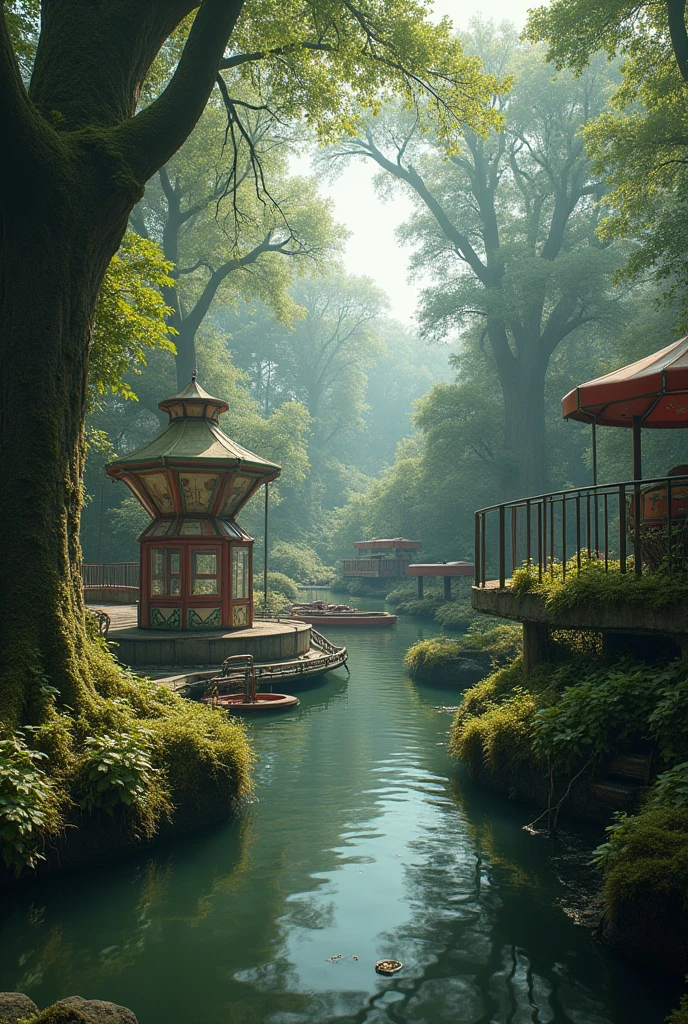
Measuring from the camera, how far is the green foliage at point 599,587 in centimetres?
826

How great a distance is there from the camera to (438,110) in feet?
49.3

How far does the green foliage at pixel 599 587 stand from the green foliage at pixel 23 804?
5539mm

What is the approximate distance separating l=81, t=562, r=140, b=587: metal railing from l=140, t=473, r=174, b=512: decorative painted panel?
15.3 metres

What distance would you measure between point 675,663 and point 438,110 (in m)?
11.1

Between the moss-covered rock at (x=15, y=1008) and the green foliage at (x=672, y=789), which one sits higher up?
the green foliage at (x=672, y=789)

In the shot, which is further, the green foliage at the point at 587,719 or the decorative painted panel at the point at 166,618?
the decorative painted panel at the point at 166,618

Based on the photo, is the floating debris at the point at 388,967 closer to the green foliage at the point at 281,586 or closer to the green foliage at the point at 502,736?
the green foliage at the point at 502,736

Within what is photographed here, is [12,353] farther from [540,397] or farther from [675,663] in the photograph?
[540,397]

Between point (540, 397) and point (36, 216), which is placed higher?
point (540, 397)

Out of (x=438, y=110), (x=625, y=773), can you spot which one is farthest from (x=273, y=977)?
(x=438, y=110)

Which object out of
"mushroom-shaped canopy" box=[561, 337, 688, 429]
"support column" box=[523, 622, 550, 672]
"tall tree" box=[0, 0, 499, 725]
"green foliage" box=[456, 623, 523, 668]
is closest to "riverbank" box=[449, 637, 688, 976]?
"support column" box=[523, 622, 550, 672]

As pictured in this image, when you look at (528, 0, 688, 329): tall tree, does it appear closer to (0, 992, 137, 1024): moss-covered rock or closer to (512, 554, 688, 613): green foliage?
(512, 554, 688, 613): green foliage

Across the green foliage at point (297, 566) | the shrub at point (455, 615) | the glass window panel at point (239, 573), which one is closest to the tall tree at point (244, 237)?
the shrub at point (455, 615)

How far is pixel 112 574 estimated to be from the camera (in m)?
37.9
